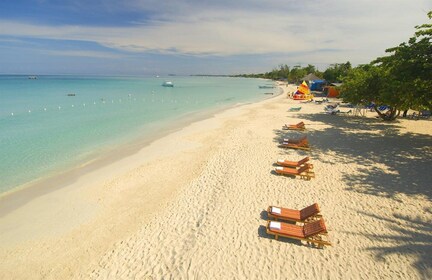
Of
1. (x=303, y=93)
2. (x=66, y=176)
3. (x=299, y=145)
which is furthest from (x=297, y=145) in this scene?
(x=303, y=93)

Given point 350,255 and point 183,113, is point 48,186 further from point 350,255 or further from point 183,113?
point 183,113

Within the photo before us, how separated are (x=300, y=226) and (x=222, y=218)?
2.18m

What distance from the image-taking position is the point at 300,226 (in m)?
6.80

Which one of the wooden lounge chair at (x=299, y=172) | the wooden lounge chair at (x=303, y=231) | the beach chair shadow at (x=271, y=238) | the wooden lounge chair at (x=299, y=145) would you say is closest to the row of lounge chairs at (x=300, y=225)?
the wooden lounge chair at (x=303, y=231)

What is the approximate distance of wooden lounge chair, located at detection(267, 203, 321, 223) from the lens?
6.97m

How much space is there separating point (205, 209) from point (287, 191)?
310cm

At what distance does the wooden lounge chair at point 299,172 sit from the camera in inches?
393

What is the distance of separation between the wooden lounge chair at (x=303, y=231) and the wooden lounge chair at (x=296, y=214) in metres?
0.32

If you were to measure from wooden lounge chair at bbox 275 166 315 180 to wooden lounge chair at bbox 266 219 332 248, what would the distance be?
11.7 ft

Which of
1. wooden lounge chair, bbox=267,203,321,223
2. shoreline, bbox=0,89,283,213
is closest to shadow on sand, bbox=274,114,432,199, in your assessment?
wooden lounge chair, bbox=267,203,321,223

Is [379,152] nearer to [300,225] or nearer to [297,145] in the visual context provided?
[297,145]

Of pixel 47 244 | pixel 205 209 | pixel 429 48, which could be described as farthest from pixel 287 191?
pixel 429 48

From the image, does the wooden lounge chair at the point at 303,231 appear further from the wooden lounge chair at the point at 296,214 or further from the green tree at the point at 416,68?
the green tree at the point at 416,68

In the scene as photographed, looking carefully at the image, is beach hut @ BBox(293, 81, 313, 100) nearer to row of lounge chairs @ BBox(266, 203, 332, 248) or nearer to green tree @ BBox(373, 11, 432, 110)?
green tree @ BBox(373, 11, 432, 110)
